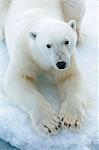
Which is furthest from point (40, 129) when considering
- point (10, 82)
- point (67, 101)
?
point (10, 82)

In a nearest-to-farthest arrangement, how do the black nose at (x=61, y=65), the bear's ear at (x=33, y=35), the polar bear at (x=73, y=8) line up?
the black nose at (x=61, y=65)
the bear's ear at (x=33, y=35)
the polar bear at (x=73, y=8)

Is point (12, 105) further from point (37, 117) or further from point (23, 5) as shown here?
point (23, 5)

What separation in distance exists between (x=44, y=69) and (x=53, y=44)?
0.20 m

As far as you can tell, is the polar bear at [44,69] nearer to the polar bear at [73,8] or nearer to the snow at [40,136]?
the snow at [40,136]

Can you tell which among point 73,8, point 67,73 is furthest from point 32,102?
point 73,8

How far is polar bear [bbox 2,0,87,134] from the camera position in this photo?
1588mm

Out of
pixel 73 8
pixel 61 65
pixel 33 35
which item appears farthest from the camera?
pixel 73 8

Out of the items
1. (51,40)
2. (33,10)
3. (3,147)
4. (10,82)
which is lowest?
(3,147)

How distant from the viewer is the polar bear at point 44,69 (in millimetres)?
1588

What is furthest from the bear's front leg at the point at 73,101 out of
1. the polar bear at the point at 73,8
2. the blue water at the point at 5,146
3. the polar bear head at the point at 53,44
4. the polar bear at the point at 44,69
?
the polar bear at the point at 73,8

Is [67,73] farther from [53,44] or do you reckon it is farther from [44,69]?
[53,44]

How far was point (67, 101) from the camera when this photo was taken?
1.65m

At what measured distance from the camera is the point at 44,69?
177cm

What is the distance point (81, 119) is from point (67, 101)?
86 millimetres
